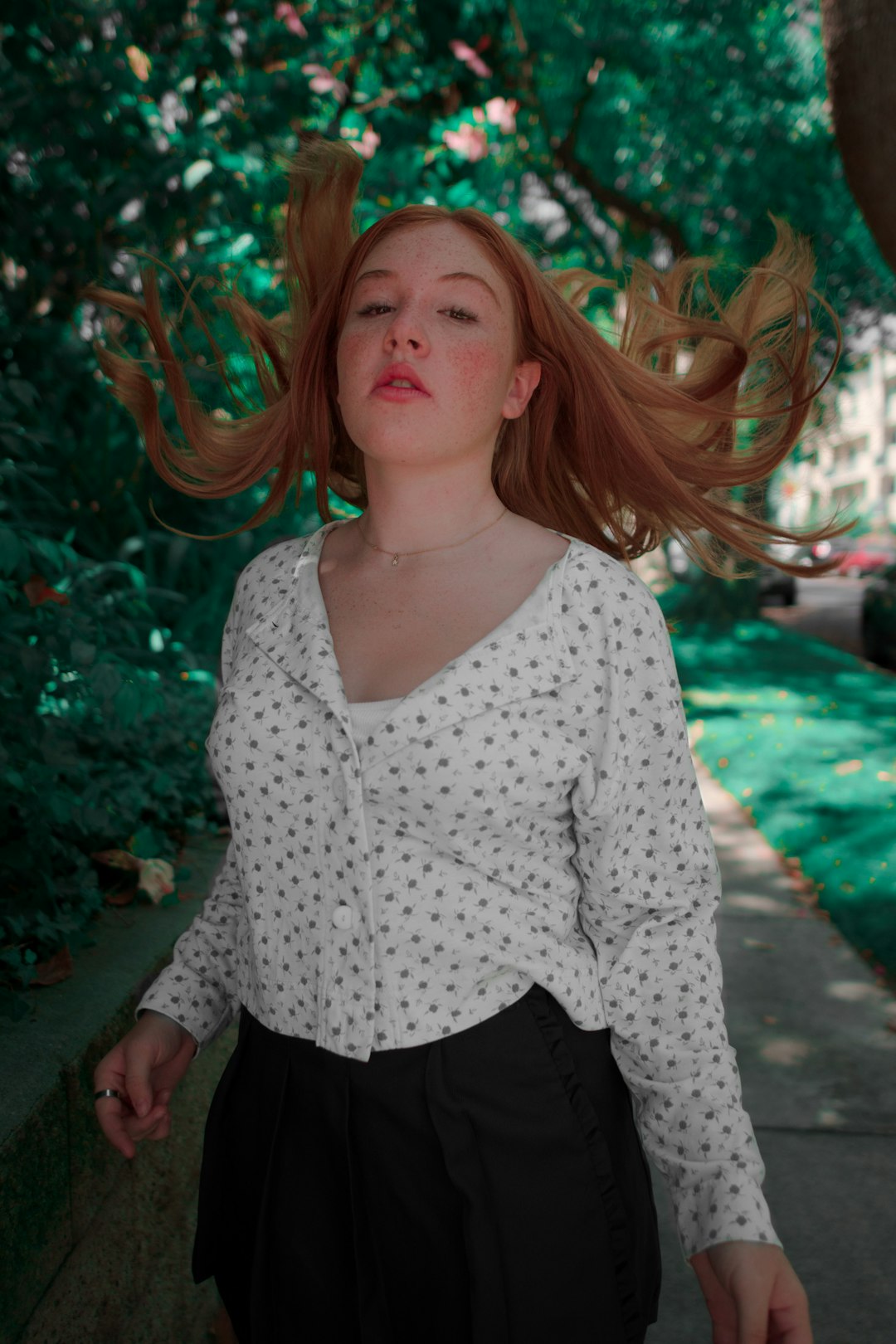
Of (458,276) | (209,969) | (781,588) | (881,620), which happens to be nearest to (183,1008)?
(209,969)

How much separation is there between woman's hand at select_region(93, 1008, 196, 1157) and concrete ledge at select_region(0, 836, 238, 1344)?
312 mm

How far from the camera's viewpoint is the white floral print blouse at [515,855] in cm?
149

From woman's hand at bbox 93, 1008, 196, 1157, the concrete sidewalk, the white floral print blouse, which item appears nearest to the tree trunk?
the white floral print blouse

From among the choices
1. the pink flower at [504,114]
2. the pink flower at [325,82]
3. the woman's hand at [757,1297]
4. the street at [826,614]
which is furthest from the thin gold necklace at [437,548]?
the street at [826,614]

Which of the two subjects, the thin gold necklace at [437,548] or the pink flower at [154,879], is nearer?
the thin gold necklace at [437,548]

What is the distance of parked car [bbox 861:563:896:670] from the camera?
12.9 metres

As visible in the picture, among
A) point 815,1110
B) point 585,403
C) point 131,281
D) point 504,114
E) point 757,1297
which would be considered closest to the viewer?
point 757,1297

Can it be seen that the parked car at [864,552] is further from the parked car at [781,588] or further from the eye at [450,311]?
the eye at [450,311]

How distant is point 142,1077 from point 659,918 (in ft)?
2.41

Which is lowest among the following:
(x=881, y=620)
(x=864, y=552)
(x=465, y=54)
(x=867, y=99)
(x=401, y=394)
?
(x=881, y=620)

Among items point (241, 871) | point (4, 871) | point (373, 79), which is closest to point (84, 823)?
point (4, 871)

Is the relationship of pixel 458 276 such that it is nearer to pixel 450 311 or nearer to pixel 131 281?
pixel 450 311

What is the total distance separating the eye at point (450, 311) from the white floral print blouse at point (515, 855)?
34 cm

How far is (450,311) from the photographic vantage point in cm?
164
